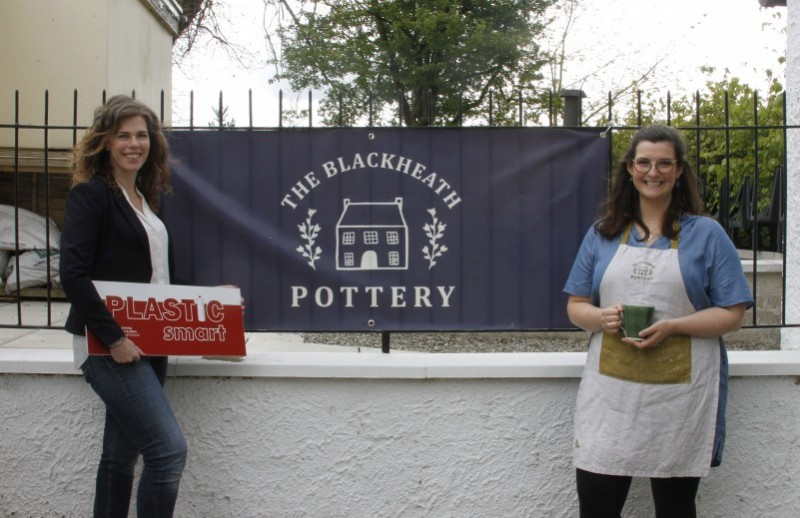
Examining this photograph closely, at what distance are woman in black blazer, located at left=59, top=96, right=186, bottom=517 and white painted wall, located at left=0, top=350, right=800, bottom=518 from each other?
Result: 0.51 metres

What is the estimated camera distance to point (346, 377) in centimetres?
333

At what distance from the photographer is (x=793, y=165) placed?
13.0 ft

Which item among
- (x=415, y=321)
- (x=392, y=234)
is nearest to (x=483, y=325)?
(x=415, y=321)

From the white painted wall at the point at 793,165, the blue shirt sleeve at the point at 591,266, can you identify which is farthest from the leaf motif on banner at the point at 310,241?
the white painted wall at the point at 793,165

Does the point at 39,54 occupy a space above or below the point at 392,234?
above

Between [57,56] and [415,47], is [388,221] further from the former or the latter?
[415,47]

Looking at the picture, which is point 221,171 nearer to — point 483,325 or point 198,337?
point 198,337

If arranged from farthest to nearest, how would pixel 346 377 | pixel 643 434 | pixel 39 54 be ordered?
pixel 39 54
pixel 346 377
pixel 643 434

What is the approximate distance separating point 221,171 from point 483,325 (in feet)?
4.60

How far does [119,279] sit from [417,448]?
1448 mm

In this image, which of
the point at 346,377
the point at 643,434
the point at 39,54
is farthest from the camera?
the point at 39,54

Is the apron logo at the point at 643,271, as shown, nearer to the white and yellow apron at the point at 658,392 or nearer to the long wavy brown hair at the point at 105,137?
the white and yellow apron at the point at 658,392

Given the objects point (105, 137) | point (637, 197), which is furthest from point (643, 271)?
point (105, 137)

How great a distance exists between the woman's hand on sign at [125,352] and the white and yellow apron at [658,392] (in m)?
1.71
